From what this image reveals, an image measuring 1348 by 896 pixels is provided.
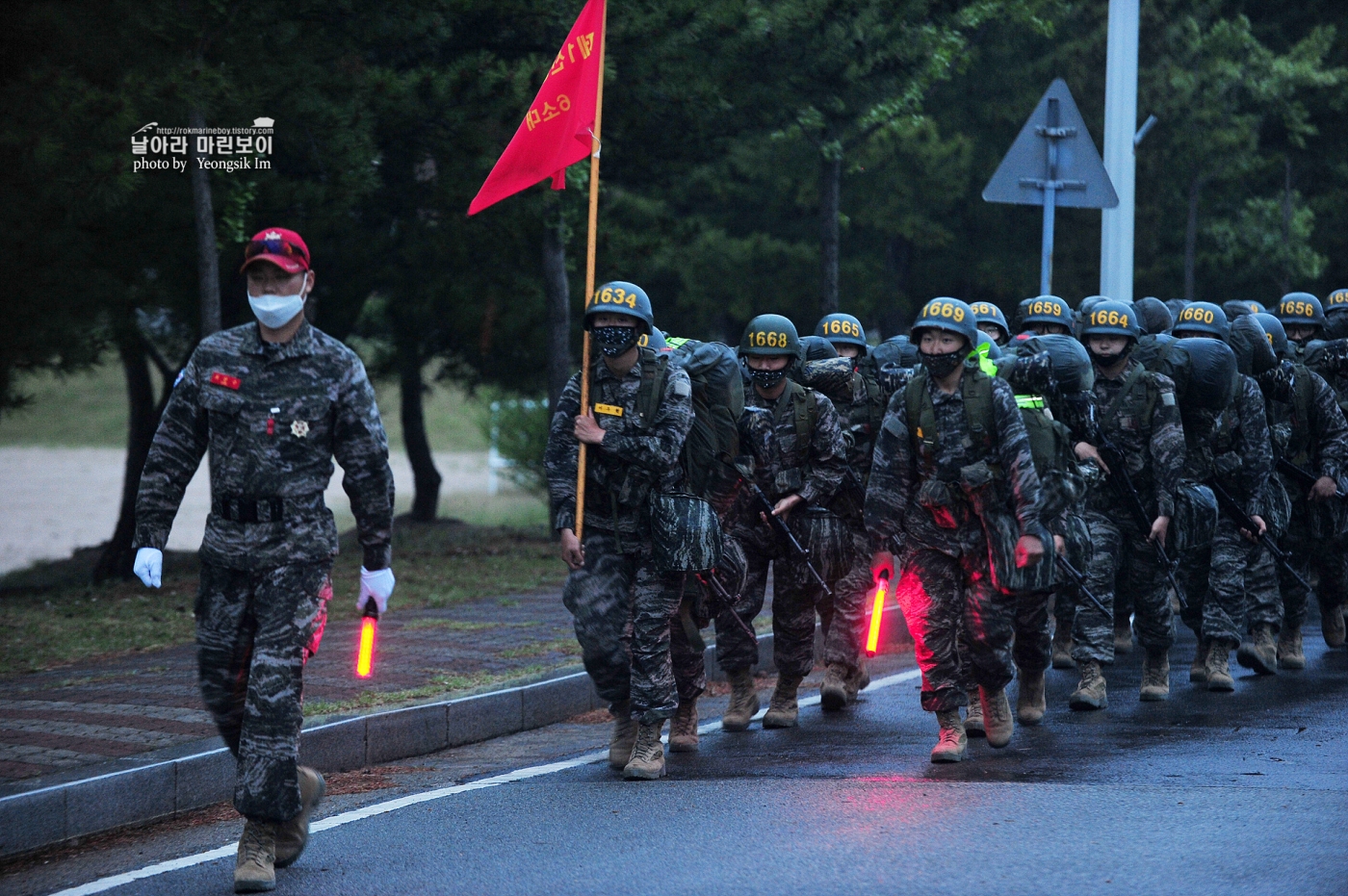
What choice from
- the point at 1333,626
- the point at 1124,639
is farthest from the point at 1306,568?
the point at 1124,639

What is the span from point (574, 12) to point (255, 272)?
8.53m

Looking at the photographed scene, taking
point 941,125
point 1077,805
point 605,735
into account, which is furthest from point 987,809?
point 941,125

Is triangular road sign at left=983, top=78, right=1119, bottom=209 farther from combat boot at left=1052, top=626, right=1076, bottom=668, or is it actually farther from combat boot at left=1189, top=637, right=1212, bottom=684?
combat boot at left=1189, top=637, right=1212, bottom=684

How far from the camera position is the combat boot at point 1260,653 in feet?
30.6

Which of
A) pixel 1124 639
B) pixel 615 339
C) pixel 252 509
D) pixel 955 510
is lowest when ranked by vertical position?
pixel 1124 639

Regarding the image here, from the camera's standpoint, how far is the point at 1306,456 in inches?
402

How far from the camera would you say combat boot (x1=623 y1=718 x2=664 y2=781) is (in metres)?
6.69

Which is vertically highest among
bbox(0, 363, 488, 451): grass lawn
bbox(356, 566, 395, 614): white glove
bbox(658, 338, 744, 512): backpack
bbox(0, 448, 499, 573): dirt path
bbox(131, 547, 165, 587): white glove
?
bbox(658, 338, 744, 512): backpack

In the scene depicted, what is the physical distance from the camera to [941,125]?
2219cm

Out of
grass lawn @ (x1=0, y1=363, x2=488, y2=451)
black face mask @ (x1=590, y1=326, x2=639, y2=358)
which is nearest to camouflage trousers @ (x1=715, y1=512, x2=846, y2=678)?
black face mask @ (x1=590, y1=326, x2=639, y2=358)

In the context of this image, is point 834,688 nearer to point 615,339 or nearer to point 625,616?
point 625,616

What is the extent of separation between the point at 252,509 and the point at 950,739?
3.13 m

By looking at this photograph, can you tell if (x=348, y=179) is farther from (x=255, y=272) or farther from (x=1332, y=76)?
(x=1332, y=76)

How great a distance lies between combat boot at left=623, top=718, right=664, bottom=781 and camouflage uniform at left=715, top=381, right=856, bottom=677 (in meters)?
1.29
